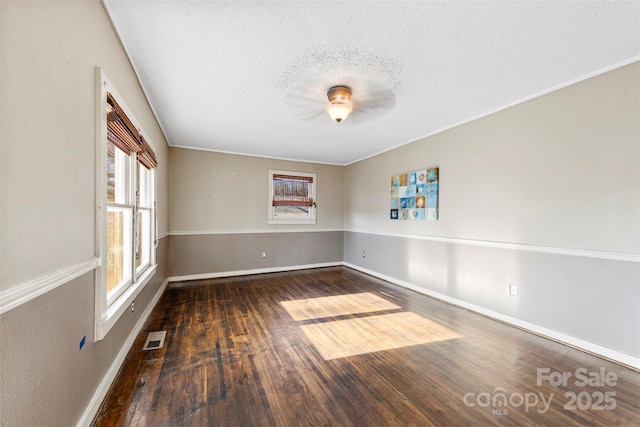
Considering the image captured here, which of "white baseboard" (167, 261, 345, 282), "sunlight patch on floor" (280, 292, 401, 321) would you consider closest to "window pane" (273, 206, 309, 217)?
"white baseboard" (167, 261, 345, 282)

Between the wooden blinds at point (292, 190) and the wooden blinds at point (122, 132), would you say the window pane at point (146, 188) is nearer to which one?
the wooden blinds at point (122, 132)

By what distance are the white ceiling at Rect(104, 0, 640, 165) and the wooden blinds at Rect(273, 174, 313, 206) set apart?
2.36 metres

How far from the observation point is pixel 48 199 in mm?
1140

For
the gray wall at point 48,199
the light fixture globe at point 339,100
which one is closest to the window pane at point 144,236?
the gray wall at point 48,199

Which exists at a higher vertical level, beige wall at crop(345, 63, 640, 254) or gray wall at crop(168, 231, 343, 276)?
beige wall at crop(345, 63, 640, 254)

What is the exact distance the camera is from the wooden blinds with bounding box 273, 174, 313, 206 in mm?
5719

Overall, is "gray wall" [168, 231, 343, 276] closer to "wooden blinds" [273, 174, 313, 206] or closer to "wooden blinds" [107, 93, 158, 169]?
"wooden blinds" [273, 174, 313, 206]

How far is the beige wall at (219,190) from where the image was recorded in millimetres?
4883

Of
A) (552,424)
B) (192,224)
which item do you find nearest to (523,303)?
(552,424)

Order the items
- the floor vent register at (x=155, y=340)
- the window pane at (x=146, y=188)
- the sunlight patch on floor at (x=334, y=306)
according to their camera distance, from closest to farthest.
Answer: the floor vent register at (x=155, y=340) → the window pane at (x=146, y=188) → the sunlight patch on floor at (x=334, y=306)

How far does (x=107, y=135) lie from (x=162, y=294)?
9.77 feet

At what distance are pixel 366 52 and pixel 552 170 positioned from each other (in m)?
2.25

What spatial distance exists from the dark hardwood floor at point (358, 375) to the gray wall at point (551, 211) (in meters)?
0.37

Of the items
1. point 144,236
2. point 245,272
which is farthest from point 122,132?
point 245,272
